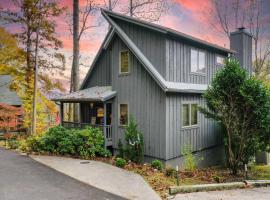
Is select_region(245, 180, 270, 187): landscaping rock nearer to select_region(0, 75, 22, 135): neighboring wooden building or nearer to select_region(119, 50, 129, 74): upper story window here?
select_region(119, 50, 129, 74): upper story window

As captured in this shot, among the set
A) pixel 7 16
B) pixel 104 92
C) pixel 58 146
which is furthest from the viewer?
pixel 7 16

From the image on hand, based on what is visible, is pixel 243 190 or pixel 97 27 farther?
pixel 97 27

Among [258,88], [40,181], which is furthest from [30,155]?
[258,88]

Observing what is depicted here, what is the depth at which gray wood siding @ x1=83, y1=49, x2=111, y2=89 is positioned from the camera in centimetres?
1939

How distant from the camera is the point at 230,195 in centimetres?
925

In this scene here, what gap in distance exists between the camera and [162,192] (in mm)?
9398

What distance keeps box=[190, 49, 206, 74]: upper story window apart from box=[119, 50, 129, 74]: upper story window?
152 inches

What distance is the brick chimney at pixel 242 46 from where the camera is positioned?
2362 cm

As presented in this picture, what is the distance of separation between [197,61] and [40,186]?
11692 mm

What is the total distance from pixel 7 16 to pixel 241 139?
71.1 feet

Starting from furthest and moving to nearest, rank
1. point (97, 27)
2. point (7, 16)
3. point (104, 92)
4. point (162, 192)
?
point (97, 27) → point (7, 16) → point (104, 92) → point (162, 192)

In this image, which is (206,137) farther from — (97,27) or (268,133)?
(97,27)

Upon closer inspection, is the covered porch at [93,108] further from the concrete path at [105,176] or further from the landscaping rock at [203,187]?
the landscaping rock at [203,187]

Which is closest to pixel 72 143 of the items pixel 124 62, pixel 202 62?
pixel 124 62
